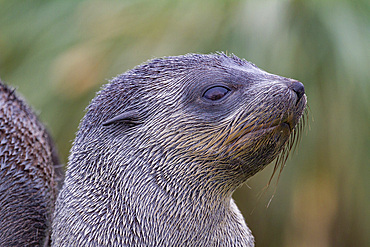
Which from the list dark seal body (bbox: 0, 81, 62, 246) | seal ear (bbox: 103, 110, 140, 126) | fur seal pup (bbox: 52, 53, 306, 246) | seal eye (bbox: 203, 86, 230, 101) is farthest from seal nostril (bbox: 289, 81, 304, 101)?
dark seal body (bbox: 0, 81, 62, 246)

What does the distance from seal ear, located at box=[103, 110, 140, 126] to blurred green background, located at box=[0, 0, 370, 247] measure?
142cm

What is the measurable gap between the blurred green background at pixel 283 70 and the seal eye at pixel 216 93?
1.51m

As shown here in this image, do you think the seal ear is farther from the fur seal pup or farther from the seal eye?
the seal eye

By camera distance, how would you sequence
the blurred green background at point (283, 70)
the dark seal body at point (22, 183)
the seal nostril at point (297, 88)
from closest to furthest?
the seal nostril at point (297, 88) < the dark seal body at point (22, 183) < the blurred green background at point (283, 70)

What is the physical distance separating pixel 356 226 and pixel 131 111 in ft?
6.34

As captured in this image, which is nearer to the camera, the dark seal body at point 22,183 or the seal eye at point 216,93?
the seal eye at point 216,93

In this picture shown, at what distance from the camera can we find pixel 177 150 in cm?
112

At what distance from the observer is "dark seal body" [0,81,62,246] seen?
155 centimetres

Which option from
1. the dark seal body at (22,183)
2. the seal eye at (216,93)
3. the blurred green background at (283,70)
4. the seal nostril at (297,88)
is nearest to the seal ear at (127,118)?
the seal eye at (216,93)

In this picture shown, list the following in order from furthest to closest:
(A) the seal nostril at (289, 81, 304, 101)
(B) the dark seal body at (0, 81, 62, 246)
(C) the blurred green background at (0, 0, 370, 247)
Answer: (C) the blurred green background at (0, 0, 370, 247)
(B) the dark seal body at (0, 81, 62, 246)
(A) the seal nostril at (289, 81, 304, 101)

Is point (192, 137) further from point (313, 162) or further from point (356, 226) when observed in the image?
point (356, 226)

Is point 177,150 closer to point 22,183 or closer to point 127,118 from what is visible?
point 127,118

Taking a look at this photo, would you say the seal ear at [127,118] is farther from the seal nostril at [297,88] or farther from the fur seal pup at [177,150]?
the seal nostril at [297,88]

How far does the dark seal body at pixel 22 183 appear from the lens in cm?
155
